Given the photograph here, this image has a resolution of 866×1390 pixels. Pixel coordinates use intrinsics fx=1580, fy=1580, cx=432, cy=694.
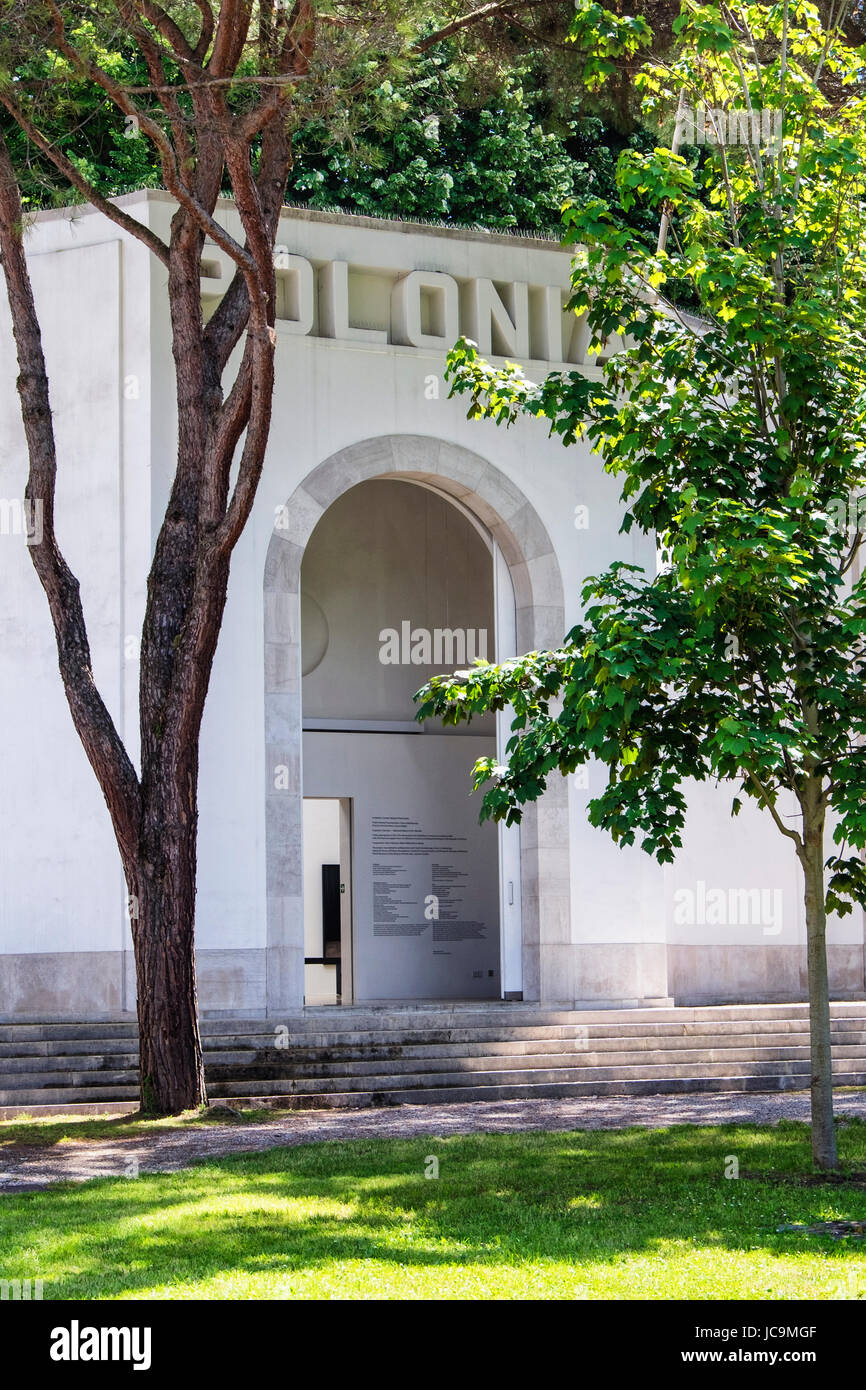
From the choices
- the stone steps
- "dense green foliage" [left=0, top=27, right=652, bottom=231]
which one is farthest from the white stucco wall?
"dense green foliage" [left=0, top=27, right=652, bottom=231]

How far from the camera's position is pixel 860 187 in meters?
9.72

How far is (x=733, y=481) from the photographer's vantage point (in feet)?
30.0

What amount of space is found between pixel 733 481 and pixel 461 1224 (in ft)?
14.3

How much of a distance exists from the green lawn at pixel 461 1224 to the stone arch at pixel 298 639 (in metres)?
5.87

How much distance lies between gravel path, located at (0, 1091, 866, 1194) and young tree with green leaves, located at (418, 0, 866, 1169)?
2968 mm

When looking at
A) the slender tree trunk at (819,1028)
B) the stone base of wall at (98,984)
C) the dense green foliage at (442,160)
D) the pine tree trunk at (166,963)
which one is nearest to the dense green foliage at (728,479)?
the slender tree trunk at (819,1028)

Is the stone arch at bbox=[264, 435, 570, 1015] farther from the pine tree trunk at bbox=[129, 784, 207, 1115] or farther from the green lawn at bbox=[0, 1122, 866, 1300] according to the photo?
the green lawn at bbox=[0, 1122, 866, 1300]

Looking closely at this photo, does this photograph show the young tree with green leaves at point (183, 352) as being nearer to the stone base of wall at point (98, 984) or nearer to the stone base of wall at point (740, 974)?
the stone base of wall at point (98, 984)

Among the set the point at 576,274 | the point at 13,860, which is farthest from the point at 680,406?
the point at 13,860

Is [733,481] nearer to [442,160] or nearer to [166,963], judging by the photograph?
[166,963]

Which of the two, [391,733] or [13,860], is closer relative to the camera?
[13,860]
